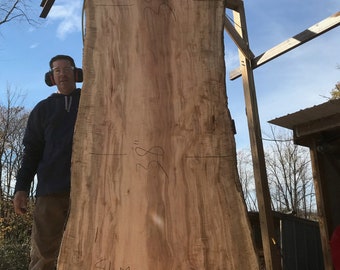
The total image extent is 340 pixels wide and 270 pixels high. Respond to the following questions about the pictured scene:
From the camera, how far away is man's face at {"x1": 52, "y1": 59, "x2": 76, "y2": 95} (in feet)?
9.48

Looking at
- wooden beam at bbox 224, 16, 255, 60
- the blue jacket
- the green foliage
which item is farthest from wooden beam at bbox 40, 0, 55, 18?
the green foliage

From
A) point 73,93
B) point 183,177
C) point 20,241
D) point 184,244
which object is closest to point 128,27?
point 183,177

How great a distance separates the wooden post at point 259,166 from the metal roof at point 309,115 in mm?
229

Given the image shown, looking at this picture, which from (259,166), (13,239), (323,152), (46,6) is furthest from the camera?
(13,239)

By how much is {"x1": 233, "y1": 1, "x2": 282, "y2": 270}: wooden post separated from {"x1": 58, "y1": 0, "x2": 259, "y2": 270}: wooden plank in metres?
2.84

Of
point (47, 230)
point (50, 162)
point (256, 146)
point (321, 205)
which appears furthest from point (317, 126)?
point (47, 230)

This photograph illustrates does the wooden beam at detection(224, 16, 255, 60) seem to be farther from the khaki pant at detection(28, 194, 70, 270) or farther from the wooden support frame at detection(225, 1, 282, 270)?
the khaki pant at detection(28, 194, 70, 270)

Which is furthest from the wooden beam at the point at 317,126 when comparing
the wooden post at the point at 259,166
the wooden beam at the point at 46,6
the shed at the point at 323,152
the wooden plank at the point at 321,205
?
the wooden beam at the point at 46,6

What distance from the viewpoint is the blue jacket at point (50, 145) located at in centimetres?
273

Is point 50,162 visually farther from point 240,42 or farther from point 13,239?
point 13,239

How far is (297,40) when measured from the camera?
4406 millimetres

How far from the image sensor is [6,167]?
1834cm

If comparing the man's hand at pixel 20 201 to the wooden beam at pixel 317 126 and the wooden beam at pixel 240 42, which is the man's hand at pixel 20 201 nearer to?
the wooden beam at pixel 240 42

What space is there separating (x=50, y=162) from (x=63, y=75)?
59 cm
